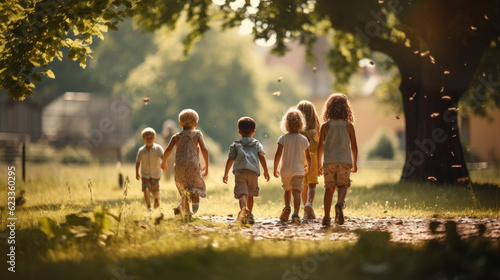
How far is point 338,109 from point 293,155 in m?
0.97

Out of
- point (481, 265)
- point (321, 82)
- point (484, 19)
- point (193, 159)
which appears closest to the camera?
point (481, 265)

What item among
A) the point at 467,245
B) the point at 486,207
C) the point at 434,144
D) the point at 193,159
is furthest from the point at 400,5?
the point at 467,245

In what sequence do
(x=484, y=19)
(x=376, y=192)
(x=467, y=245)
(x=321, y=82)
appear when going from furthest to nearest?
(x=321, y=82) → (x=376, y=192) → (x=484, y=19) → (x=467, y=245)

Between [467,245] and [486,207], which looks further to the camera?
[486,207]

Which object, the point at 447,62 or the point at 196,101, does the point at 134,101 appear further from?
the point at 447,62

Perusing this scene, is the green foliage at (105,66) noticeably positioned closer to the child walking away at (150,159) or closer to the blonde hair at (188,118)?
the child walking away at (150,159)

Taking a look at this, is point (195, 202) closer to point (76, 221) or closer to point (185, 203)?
point (185, 203)

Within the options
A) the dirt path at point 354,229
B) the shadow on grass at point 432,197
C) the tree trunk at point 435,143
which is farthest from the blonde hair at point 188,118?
the tree trunk at point 435,143

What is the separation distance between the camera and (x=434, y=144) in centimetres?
1451

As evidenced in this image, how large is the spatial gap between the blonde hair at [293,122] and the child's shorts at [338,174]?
0.80 meters

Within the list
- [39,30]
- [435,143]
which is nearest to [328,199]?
[39,30]

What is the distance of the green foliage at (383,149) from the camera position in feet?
Answer: 120

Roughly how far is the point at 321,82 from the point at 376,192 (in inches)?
2185

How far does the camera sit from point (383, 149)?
121 ft
